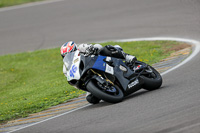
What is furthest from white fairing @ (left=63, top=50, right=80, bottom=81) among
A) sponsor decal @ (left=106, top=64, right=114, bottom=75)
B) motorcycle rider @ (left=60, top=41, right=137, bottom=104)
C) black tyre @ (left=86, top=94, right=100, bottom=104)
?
black tyre @ (left=86, top=94, right=100, bottom=104)

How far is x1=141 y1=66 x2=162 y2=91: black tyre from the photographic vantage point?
8.23 m

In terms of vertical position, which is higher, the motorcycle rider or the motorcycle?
the motorcycle rider

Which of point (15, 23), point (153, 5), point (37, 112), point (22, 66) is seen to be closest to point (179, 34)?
point (153, 5)

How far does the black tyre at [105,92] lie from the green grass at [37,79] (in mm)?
2024

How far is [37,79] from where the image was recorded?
12.4 metres

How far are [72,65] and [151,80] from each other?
5.64ft

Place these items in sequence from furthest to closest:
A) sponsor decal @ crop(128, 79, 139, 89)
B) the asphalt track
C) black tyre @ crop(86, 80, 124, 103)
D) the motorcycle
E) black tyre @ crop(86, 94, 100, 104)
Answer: black tyre @ crop(86, 94, 100, 104)
sponsor decal @ crop(128, 79, 139, 89)
the motorcycle
black tyre @ crop(86, 80, 124, 103)
the asphalt track

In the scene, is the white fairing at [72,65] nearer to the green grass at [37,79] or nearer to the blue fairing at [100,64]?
the blue fairing at [100,64]

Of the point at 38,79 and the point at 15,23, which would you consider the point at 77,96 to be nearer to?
the point at 38,79

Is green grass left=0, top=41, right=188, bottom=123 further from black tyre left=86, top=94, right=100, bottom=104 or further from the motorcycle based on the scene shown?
the motorcycle

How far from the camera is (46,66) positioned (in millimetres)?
13695

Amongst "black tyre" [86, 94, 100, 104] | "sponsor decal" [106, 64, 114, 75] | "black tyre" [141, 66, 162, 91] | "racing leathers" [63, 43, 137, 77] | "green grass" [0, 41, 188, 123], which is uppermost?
"racing leathers" [63, 43, 137, 77]

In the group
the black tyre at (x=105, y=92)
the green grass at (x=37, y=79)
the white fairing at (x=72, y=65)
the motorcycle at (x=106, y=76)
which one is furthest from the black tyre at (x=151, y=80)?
the green grass at (x=37, y=79)

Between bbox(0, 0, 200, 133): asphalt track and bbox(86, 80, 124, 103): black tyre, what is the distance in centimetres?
16
